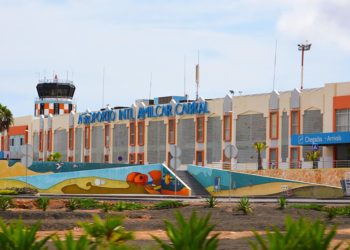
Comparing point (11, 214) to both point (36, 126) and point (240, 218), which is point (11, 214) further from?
point (36, 126)

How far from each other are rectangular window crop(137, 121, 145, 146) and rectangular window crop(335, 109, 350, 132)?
2628cm

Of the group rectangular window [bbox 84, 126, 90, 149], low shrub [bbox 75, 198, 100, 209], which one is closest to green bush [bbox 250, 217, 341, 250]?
low shrub [bbox 75, 198, 100, 209]

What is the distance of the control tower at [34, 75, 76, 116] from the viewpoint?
126000 millimetres

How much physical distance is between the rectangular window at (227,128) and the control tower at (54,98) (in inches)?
2003

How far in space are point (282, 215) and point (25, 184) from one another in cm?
3581

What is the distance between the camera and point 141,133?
294ft

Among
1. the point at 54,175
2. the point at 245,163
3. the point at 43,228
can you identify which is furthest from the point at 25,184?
the point at 43,228

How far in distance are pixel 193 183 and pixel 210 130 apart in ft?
55.9

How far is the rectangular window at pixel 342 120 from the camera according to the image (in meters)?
67.2

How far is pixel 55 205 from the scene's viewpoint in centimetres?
4078

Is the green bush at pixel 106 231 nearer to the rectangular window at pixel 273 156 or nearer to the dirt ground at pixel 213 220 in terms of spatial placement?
the dirt ground at pixel 213 220

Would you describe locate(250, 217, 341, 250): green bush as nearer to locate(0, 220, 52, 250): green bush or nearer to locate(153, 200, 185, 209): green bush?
locate(0, 220, 52, 250): green bush

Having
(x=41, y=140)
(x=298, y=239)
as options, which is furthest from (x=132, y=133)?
(x=298, y=239)

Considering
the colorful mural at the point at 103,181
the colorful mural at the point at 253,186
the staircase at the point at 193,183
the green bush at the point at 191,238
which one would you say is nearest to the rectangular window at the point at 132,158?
the staircase at the point at 193,183
